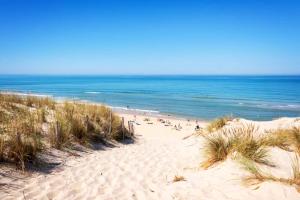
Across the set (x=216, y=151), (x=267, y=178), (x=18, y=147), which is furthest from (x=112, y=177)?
(x=267, y=178)

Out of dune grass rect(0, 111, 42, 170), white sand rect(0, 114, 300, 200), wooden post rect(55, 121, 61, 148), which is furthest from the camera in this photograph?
wooden post rect(55, 121, 61, 148)

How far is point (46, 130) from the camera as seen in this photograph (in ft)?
27.5

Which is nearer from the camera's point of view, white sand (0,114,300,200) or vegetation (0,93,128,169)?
white sand (0,114,300,200)

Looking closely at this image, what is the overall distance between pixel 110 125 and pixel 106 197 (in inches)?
220

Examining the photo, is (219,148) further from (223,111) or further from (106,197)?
(223,111)

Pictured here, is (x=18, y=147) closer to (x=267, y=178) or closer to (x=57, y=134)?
(x=57, y=134)

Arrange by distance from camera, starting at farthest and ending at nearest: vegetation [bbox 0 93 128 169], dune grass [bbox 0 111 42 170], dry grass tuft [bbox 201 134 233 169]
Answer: dry grass tuft [bbox 201 134 233 169] → vegetation [bbox 0 93 128 169] → dune grass [bbox 0 111 42 170]

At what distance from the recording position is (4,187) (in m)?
4.87

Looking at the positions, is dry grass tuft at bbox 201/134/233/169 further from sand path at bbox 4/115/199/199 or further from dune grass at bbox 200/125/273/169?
sand path at bbox 4/115/199/199

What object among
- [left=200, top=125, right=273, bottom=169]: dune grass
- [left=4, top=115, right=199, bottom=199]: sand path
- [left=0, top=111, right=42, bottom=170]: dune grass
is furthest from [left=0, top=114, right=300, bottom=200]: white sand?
[left=0, top=111, right=42, bottom=170]: dune grass

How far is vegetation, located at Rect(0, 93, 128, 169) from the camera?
231 inches

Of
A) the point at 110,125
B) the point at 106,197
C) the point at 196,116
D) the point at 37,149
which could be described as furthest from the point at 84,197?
the point at 196,116

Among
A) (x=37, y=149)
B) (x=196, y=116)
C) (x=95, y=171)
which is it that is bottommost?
(x=196, y=116)

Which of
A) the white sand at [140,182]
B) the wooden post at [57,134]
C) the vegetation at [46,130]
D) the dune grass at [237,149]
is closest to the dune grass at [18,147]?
the vegetation at [46,130]
